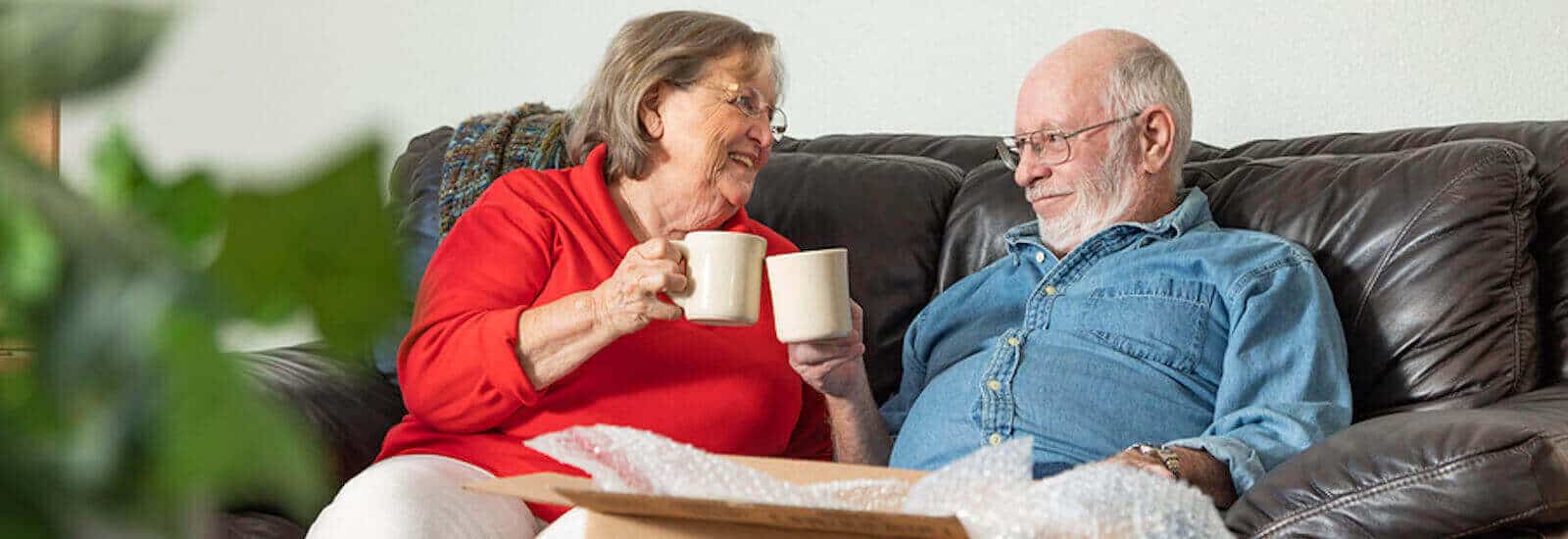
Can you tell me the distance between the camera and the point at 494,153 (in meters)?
2.40

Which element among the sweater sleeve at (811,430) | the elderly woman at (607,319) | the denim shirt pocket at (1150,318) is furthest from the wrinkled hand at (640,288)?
the denim shirt pocket at (1150,318)

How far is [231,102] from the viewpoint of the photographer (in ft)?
7.49

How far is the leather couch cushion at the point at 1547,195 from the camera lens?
1.90 metres

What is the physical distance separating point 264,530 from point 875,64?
4.84ft

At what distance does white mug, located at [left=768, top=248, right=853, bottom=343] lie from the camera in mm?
1566

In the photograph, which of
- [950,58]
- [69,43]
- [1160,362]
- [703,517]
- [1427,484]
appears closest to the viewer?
[69,43]

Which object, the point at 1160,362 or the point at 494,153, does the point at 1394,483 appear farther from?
the point at 494,153

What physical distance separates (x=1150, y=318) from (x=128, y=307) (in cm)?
180

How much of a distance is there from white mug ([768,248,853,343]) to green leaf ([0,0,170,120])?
4.73 feet

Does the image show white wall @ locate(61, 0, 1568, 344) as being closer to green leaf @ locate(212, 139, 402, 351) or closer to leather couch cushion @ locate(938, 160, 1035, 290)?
leather couch cushion @ locate(938, 160, 1035, 290)

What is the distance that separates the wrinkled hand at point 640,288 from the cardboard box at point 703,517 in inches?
21.8

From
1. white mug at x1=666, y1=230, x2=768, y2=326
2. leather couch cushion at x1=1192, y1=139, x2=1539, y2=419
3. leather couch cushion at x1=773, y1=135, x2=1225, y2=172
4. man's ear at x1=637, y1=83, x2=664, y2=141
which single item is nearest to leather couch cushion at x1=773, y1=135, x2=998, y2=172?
leather couch cushion at x1=773, y1=135, x2=1225, y2=172

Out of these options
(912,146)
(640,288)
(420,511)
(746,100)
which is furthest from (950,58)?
(420,511)

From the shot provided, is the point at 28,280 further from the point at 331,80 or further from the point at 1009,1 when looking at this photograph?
the point at 331,80
